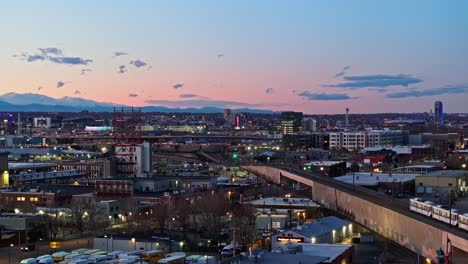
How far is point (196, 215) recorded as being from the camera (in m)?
23.1

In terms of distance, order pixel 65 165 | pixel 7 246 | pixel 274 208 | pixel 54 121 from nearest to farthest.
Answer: pixel 7 246, pixel 274 208, pixel 65 165, pixel 54 121

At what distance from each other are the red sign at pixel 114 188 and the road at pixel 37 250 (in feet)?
19.2

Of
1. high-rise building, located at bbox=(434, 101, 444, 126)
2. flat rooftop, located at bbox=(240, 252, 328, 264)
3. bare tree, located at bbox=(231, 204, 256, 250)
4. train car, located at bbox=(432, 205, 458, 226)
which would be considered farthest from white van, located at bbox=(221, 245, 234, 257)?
high-rise building, located at bbox=(434, 101, 444, 126)

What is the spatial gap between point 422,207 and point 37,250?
10018 mm

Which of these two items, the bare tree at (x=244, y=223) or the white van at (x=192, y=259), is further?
the bare tree at (x=244, y=223)

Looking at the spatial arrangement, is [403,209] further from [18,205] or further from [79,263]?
[18,205]

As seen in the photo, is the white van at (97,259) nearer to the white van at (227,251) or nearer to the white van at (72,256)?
the white van at (72,256)

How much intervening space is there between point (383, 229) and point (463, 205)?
548 centimetres

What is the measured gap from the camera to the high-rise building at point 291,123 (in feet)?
328

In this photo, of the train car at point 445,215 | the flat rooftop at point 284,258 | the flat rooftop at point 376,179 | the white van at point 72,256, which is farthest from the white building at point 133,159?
the flat rooftop at point 284,258

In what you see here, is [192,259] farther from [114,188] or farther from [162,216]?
[114,188]

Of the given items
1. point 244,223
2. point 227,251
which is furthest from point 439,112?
point 227,251

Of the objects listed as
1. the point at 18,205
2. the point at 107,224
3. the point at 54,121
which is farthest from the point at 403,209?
the point at 54,121

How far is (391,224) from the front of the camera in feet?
61.7
